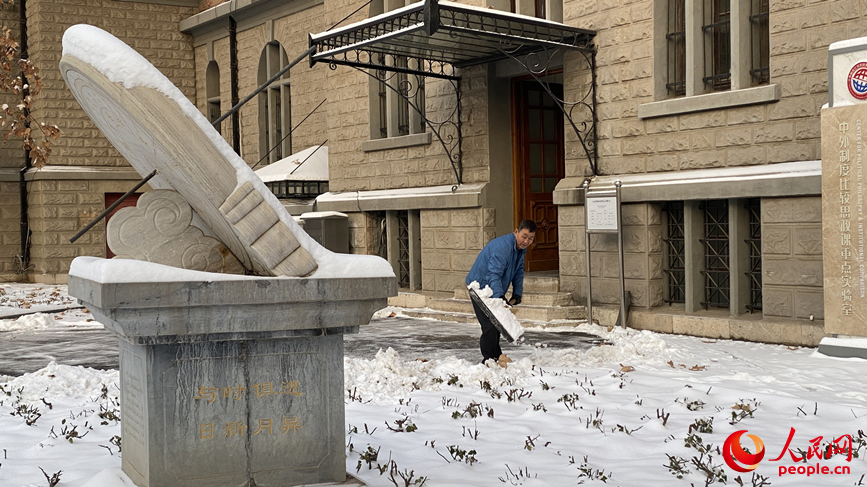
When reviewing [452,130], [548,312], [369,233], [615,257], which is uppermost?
[452,130]

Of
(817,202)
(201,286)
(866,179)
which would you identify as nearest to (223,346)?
(201,286)

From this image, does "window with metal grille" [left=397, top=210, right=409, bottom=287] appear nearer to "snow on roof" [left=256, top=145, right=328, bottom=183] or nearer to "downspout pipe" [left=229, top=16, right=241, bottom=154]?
"snow on roof" [left=256, top=145, right=328, bottom=183]

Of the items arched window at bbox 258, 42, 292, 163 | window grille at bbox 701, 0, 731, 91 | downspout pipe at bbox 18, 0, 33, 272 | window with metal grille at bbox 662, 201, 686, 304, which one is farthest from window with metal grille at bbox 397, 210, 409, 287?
downspout pipe at bbox 18, 0, 33, 272

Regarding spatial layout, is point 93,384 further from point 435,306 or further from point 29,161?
point 29,161

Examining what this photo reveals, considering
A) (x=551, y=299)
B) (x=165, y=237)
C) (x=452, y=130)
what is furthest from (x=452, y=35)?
(x=165, y=237)

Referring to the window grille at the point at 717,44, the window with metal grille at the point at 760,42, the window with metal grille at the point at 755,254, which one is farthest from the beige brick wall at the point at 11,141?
the window with metal grille at the point at 755,254

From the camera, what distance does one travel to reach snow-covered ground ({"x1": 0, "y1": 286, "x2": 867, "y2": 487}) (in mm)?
4773

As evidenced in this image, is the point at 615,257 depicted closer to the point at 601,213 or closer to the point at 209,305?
the point at 601,213

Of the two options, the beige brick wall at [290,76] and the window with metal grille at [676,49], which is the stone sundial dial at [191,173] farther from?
the beige brick wall at [290,76]

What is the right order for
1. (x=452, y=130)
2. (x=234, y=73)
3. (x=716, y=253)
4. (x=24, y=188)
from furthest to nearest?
(x=24, y=188) < (x=234, y=73) < (x=452, y=130) < (x=716, y=253)

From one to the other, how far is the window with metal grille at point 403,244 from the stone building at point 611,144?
0.10ft

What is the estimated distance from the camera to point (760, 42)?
1047 cm

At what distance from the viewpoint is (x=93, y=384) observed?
307 inches

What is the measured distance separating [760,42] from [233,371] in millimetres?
8619
